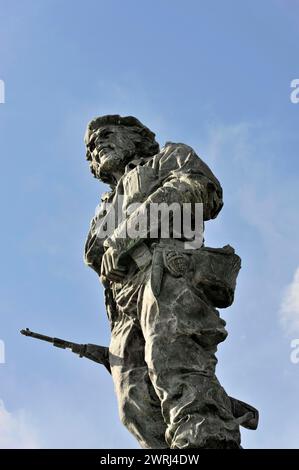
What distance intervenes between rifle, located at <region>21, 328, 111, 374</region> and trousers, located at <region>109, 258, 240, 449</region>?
189mm

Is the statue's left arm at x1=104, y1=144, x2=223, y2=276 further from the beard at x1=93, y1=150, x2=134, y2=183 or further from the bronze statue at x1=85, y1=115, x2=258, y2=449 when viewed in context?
the beard at x1=93, y1=150, x2=134, y2=183

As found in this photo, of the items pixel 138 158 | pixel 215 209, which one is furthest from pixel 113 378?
pixel 138 158

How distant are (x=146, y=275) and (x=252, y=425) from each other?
1.54m

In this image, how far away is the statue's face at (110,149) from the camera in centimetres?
990

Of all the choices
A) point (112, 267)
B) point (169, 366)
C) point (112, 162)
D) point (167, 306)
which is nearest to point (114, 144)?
point (112, 162)

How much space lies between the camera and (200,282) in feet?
26.3

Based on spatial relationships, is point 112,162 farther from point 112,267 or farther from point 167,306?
point 167,306

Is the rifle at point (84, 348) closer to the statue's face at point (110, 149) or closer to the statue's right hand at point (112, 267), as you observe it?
the statue's right hand at point (112, 267)

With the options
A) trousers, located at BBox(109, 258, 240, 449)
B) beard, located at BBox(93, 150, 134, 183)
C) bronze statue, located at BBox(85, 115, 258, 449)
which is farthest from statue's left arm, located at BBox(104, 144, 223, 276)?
beard, located at BBox(93, 150, 134, 183)

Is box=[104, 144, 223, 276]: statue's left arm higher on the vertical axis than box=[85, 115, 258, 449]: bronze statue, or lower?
higher

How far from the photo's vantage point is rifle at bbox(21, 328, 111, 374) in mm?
8992

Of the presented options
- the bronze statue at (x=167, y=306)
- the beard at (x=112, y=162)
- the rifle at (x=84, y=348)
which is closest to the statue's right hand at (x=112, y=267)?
the bronze statue at (x=167, y=306)

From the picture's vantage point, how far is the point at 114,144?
1005 cm
